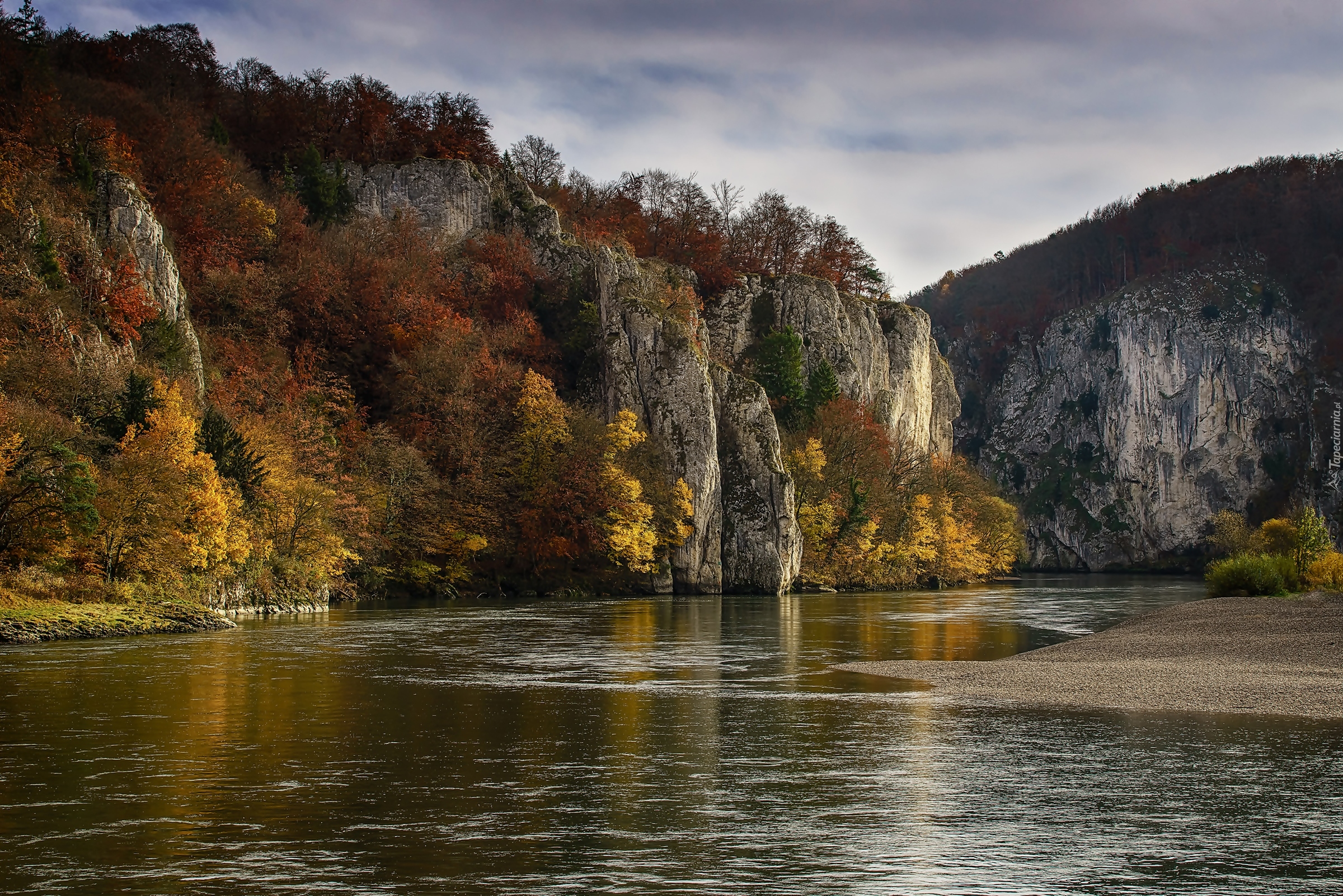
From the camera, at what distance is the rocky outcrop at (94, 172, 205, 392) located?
194ft

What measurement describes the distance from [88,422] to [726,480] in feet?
155

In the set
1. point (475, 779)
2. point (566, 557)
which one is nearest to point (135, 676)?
point (475, 779)

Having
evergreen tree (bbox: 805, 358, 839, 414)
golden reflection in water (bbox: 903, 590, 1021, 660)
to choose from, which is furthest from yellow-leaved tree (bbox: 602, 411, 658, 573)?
evergreen tree (bbox: 805, 358, 839, 414)

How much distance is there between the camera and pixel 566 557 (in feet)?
237

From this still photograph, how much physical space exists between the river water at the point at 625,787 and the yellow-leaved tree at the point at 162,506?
14.1 meters

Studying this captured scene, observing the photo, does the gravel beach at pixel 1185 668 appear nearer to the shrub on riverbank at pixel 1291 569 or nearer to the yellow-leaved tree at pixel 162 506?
the shrub on riverbank at pixel 1291 569

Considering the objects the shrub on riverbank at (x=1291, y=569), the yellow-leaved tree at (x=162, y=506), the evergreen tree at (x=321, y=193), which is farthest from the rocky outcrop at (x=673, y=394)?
the yellow-leaved tree at (x=162, y=506)

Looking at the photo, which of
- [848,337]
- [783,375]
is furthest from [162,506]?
[848,337]

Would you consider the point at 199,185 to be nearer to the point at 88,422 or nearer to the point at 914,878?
the point at 88,422

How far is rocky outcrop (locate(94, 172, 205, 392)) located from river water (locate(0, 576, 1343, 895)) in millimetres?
35739

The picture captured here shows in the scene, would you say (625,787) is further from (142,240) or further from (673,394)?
(673,394)

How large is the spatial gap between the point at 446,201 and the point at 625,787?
3442 inches

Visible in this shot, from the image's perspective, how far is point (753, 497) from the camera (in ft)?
272

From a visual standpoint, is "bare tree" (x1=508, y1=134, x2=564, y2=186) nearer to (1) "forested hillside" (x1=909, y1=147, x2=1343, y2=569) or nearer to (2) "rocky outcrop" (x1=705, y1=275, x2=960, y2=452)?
(2) "rocky outcrop" (x1=705, y1=275, x2=960, y2=452)
